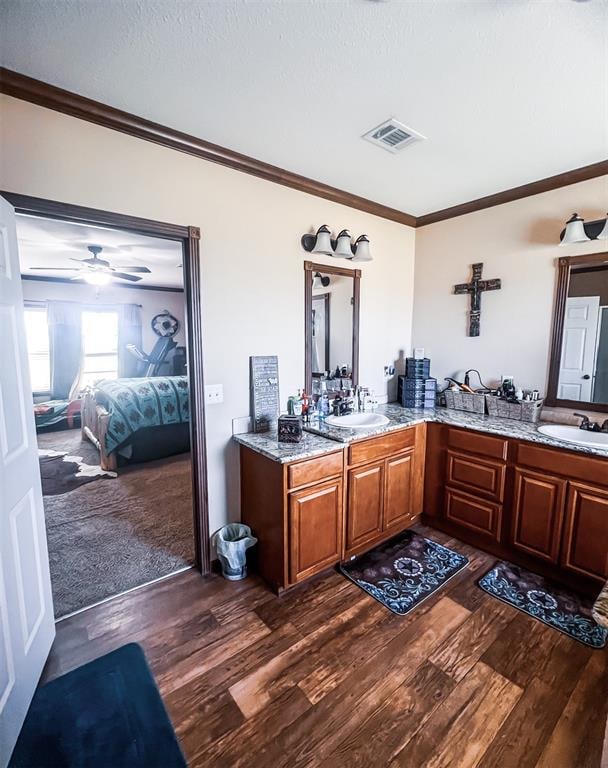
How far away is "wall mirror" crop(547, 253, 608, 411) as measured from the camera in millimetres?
2385

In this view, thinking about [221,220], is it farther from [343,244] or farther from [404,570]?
[404,570]

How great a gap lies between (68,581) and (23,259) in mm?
4384

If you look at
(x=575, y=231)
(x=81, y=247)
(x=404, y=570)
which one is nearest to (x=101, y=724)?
(x=404, y=570)

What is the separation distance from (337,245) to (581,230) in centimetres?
158

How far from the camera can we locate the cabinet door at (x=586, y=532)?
6.57 ft

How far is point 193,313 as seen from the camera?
2107 mm

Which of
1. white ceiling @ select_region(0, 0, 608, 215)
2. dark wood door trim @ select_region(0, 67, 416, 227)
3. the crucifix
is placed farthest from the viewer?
the crucifix

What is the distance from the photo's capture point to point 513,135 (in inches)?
78.8

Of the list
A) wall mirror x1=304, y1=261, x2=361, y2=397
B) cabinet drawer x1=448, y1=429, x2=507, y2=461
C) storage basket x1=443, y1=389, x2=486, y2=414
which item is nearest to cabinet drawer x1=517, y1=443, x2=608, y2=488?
cabinet drawer x1=448, y1=429, x2=507, y2=461

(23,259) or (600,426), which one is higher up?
(23,259)

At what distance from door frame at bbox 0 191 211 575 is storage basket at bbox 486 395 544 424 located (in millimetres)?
2143

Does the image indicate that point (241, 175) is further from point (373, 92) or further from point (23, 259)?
point (23, 259)

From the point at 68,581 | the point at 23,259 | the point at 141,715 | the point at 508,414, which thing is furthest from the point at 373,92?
the point at 23,259

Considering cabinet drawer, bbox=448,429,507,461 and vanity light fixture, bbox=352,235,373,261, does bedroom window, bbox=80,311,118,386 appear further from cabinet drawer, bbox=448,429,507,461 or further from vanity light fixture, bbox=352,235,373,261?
cabinet drawer, bbox=448,429,507,461
